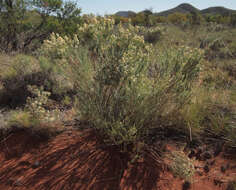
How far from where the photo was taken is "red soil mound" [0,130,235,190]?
Answer: 181cm

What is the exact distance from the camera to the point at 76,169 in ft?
6.46

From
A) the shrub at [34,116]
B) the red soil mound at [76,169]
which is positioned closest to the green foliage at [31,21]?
the shrub at [34,116]

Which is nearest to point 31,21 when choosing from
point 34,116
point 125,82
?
point 34,116

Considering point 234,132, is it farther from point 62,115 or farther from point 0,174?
point 0,174

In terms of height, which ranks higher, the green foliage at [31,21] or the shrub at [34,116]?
the green foliage at [31,21]

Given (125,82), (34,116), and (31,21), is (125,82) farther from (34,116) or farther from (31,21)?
(31,21)

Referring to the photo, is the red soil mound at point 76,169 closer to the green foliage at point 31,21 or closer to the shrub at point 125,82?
the shrub at point 125,82

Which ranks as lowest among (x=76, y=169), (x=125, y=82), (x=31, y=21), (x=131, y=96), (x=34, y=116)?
(x=76, y=169)

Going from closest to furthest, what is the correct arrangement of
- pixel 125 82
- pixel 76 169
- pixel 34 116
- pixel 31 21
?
pixel 76 169
pixel 125 82
pixel 34 116
pixel 31 21

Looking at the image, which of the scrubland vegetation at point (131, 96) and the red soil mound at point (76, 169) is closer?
the red soil mound at point (76, 169)

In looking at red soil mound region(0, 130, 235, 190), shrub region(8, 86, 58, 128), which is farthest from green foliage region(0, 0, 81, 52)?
red soil mound region(0, 130, 235, 190)

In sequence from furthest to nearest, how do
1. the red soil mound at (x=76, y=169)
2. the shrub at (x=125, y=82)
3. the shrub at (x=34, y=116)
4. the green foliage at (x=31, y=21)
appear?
1. the green foliage at (x=31, y=21)
2. the shrub at (x=34, y=116)
3. the shrub at (x=125, y=82)
4. the red soil mound at (x=76, y=169)

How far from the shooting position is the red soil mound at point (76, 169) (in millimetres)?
1812

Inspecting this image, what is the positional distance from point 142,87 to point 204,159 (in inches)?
49.6
